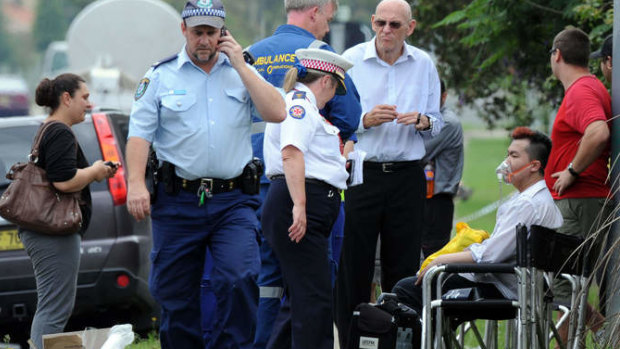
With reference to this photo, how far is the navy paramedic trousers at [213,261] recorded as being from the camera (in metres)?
6.03

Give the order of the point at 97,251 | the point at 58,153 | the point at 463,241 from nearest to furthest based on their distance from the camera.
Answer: the point at 463,241, the point at 58,153, the point at 97,251

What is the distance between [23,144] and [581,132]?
12.3 ft

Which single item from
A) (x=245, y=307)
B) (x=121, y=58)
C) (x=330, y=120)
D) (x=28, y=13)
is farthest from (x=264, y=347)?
(x=28, y=13)

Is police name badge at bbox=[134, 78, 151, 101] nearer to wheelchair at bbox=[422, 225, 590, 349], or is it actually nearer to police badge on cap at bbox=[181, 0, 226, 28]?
police badge on cap at bbox=[181, 0, 226, 28]

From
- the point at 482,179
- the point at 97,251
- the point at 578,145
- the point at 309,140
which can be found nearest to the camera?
the point at 309,140

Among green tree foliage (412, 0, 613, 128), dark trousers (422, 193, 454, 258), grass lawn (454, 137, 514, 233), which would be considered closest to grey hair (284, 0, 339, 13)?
green tree foliage (412, 0, 613, 128)

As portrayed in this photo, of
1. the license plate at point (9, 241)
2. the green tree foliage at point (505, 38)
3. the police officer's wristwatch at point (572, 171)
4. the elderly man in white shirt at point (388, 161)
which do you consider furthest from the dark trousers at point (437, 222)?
the license plate at point (9, 241)

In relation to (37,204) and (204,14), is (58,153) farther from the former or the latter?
(204,14)

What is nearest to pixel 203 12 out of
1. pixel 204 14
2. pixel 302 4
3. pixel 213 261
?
pixel 204 14

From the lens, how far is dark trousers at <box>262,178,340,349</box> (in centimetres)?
609

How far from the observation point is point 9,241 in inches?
Answer: 320

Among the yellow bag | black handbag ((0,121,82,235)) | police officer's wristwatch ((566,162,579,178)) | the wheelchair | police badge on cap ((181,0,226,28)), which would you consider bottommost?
the wheelchair

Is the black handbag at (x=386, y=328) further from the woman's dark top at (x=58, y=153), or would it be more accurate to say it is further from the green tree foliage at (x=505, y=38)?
the green tree foliage at (x=505, y=38)

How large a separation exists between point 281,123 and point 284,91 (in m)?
0.30
